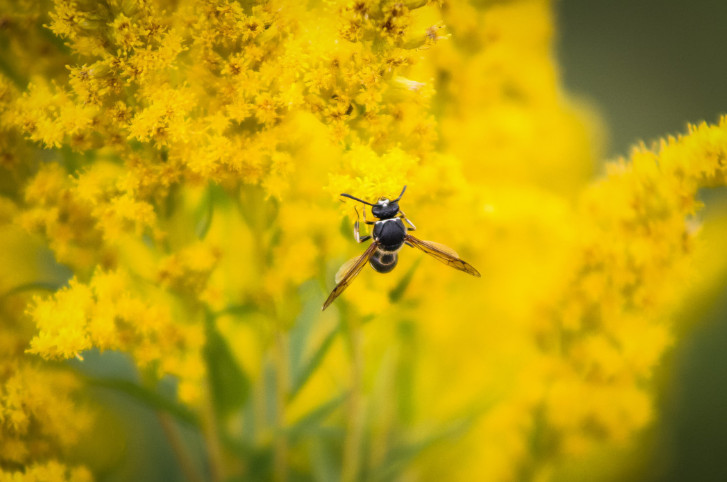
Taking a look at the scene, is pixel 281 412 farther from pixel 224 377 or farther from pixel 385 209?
pixel 385 209

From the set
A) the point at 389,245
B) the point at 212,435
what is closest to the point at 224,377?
the point at 212,435

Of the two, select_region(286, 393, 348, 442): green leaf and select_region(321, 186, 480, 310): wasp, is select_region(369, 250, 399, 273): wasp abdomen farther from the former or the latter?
select_region(286, 393, 348, 442): green leaf

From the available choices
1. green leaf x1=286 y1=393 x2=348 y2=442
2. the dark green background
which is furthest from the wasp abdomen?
the dark green background

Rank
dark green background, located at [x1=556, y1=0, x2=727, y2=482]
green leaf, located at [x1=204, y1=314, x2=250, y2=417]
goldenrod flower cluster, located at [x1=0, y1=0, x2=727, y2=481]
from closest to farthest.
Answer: goldenrod flower cluster, located at [x1=0, y1=0, x2=727, y2=481] < green leaf, located at [x1=204, y1=314, x2=250, y2=417] < dark green background, located at [x1=556, y1=0, x2=727, y2=482]

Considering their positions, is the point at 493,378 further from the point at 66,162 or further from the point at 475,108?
the point at 66,162

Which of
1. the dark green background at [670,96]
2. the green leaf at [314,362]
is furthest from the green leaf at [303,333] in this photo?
the dark green background at [670,96]

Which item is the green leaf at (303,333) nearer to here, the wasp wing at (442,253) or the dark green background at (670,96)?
the wasp wing at (442,253)

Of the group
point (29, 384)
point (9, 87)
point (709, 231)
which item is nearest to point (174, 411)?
point (29, 384)
